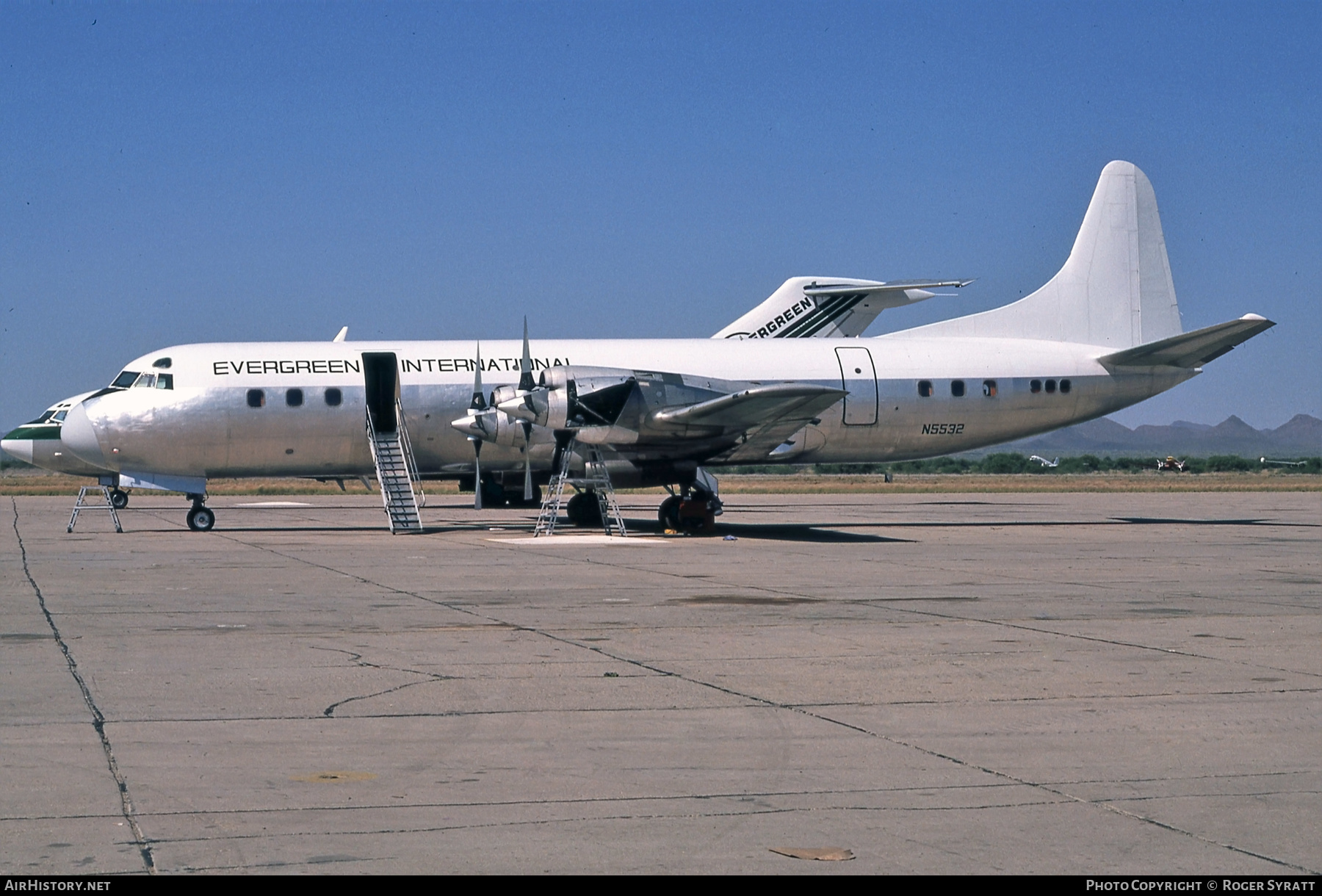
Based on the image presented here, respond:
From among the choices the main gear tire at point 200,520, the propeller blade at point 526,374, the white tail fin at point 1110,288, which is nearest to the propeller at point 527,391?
the propeller blade at point 526,374

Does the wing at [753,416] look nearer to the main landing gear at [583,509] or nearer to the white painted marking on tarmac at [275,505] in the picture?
the main landing gear at [583,509]

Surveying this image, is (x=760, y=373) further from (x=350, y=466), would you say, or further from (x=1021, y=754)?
(x=1021, y=754)

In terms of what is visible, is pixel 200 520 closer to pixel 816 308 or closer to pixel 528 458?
pixel 528 458

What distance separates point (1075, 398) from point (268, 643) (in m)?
22.9

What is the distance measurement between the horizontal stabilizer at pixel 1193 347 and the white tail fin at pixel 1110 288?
1.15 meters

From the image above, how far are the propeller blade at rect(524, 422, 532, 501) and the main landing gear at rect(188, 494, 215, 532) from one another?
6567mm

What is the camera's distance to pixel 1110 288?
3216 centimetres

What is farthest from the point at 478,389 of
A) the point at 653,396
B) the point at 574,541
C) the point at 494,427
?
the point at 574,541

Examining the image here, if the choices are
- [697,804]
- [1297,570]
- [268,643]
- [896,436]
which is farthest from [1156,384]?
[697,804]

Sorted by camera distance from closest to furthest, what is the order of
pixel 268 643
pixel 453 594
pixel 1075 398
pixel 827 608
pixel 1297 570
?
pixel 268 643
pixel 827 608
pixel 453 594
pixel 1297 570
pixel 1075 398

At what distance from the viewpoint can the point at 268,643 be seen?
11.8m

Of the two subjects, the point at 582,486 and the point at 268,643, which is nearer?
the point at 268,643

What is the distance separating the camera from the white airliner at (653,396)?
86.5 ft

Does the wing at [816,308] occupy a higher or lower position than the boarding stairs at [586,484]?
higher
